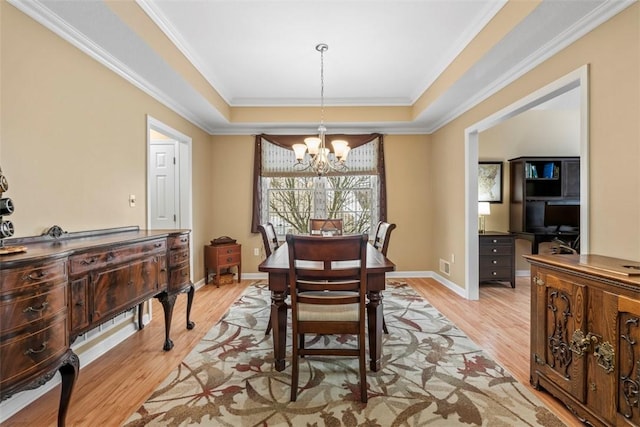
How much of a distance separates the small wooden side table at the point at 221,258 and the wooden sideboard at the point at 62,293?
79.6 inches

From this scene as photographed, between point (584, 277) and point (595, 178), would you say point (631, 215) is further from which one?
point (584, 277)

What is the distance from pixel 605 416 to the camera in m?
1.50

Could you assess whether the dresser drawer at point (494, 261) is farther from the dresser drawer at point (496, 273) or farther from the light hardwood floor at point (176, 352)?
the light hardwood floor at point (176, 352)

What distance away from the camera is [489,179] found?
16.8ft

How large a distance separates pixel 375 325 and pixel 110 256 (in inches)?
72.2

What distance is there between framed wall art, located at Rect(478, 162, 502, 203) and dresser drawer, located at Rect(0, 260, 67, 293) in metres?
5.42

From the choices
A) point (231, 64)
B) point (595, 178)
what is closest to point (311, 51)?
point (231, 64)

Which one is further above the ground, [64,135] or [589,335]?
[64,135]

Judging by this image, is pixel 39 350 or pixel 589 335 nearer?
pixel 39 350

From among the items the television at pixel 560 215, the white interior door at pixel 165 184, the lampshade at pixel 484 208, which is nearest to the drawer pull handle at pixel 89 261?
the white interior door at pixel 165 184

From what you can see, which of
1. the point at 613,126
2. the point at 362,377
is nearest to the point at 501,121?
the point at 613,126

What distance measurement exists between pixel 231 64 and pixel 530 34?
9.43ft

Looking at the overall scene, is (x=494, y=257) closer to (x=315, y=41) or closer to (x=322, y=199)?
(x=322, y=199)

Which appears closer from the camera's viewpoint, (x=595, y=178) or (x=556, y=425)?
(x=556, y=425)
